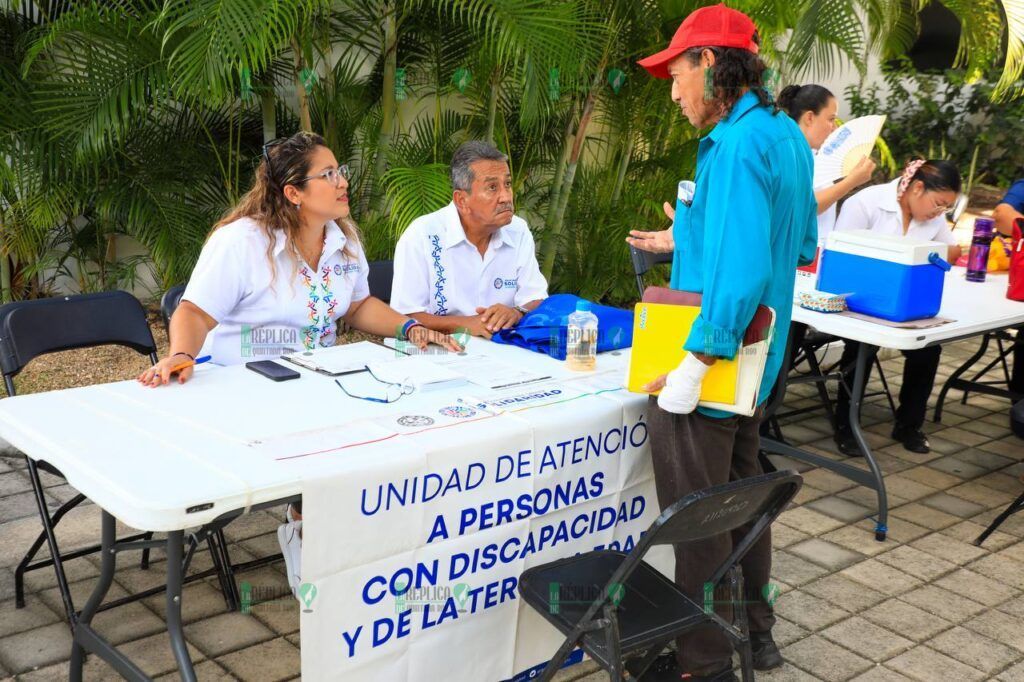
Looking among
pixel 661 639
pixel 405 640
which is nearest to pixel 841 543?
pixel 661 639

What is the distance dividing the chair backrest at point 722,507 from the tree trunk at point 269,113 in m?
4.33

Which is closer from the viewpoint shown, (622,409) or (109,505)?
(109,505)

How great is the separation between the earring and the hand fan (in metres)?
2.23

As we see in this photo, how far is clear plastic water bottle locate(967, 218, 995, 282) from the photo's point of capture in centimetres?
512

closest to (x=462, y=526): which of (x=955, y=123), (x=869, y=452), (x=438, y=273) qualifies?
(x=438, y=273)

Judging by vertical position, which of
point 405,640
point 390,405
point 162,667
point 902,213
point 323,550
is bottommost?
point 162,667

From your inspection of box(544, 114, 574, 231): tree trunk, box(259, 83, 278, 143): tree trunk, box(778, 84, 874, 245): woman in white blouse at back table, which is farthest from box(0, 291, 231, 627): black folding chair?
box(544, 114, 574, 231): tree trunk

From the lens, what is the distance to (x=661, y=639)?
2367mm

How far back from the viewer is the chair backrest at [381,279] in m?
4.16

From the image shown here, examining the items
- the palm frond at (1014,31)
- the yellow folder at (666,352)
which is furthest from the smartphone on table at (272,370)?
the palm frond at (1014,31)

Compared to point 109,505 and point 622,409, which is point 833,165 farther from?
point 109,505

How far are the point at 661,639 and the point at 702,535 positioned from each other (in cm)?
27

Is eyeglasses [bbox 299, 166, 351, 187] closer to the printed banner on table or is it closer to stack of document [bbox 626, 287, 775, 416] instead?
the printed banner on table

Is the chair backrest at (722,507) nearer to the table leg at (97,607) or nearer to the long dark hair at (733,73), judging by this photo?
the long dark hair at (733,73)
